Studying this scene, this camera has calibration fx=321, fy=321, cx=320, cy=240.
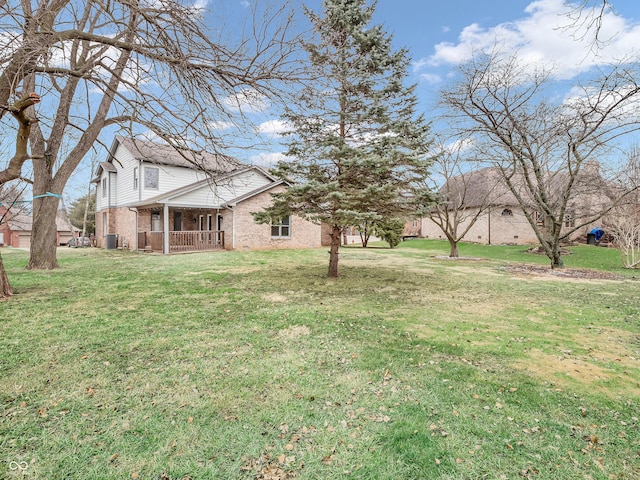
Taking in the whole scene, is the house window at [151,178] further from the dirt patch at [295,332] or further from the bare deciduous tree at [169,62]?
the dirt patch at [295,332]

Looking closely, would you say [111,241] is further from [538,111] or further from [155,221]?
[538,111]

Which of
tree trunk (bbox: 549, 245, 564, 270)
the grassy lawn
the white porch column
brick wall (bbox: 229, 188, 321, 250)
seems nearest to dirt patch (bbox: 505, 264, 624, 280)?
tree trunk (bbox: 549, 245, 564, 270)

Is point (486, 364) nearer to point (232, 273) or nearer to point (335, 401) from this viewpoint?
point (335, 401)

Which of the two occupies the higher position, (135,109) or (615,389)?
(135,109)

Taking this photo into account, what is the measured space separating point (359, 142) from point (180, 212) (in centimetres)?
1632

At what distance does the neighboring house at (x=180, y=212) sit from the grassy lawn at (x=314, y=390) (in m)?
12.3

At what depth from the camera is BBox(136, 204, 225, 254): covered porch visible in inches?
710

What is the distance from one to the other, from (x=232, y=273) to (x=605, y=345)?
9.06m

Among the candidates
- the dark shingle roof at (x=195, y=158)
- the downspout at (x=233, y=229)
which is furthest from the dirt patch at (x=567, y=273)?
the downspout at (x=233, y=229)

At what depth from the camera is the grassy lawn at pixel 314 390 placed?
2.27 m

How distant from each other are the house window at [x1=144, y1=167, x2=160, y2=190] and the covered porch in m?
1.36

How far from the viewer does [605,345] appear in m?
4.60

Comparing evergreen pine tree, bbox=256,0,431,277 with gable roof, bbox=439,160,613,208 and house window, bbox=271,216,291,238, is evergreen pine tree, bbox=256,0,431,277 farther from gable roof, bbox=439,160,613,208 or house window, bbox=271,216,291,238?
house window, bbox=271,216,291,238

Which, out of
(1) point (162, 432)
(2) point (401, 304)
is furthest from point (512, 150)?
(1) point (162, 432)
